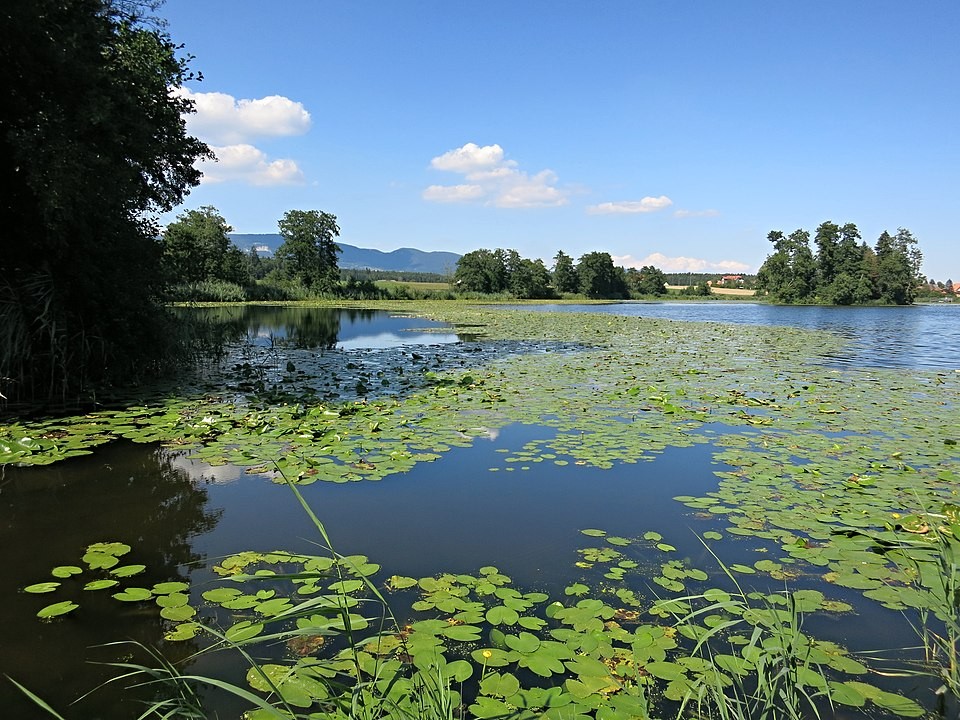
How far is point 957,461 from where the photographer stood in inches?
244

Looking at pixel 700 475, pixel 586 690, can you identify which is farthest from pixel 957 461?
pixel 586 690

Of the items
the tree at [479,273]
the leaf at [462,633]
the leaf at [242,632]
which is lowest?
the leaf at [242,632]

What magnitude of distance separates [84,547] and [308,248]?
239 feet

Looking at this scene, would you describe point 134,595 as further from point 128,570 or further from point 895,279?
point 895,279

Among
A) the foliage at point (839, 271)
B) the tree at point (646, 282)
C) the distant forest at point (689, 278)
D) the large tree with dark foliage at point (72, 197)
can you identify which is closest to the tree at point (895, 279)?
the foliage at point (839, 271)

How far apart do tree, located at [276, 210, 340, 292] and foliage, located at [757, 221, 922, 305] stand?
6322 cm

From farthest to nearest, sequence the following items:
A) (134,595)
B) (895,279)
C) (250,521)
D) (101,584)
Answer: (895,279) → (250,521) → (101,584) → (134,595)

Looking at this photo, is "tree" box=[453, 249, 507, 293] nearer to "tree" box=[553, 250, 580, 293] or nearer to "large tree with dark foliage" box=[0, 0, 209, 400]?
"tree" box=[553, 250, 580, 293]

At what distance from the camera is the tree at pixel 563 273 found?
311 feet

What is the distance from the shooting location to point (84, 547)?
13.2ft

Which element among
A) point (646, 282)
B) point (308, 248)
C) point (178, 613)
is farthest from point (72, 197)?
point (646, 282)

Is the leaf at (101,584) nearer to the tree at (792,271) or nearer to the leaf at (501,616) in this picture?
the leaf at (501,616)

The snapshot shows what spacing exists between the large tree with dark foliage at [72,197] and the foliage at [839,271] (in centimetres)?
8054

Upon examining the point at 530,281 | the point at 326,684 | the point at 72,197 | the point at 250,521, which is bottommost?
the point at 250,521
